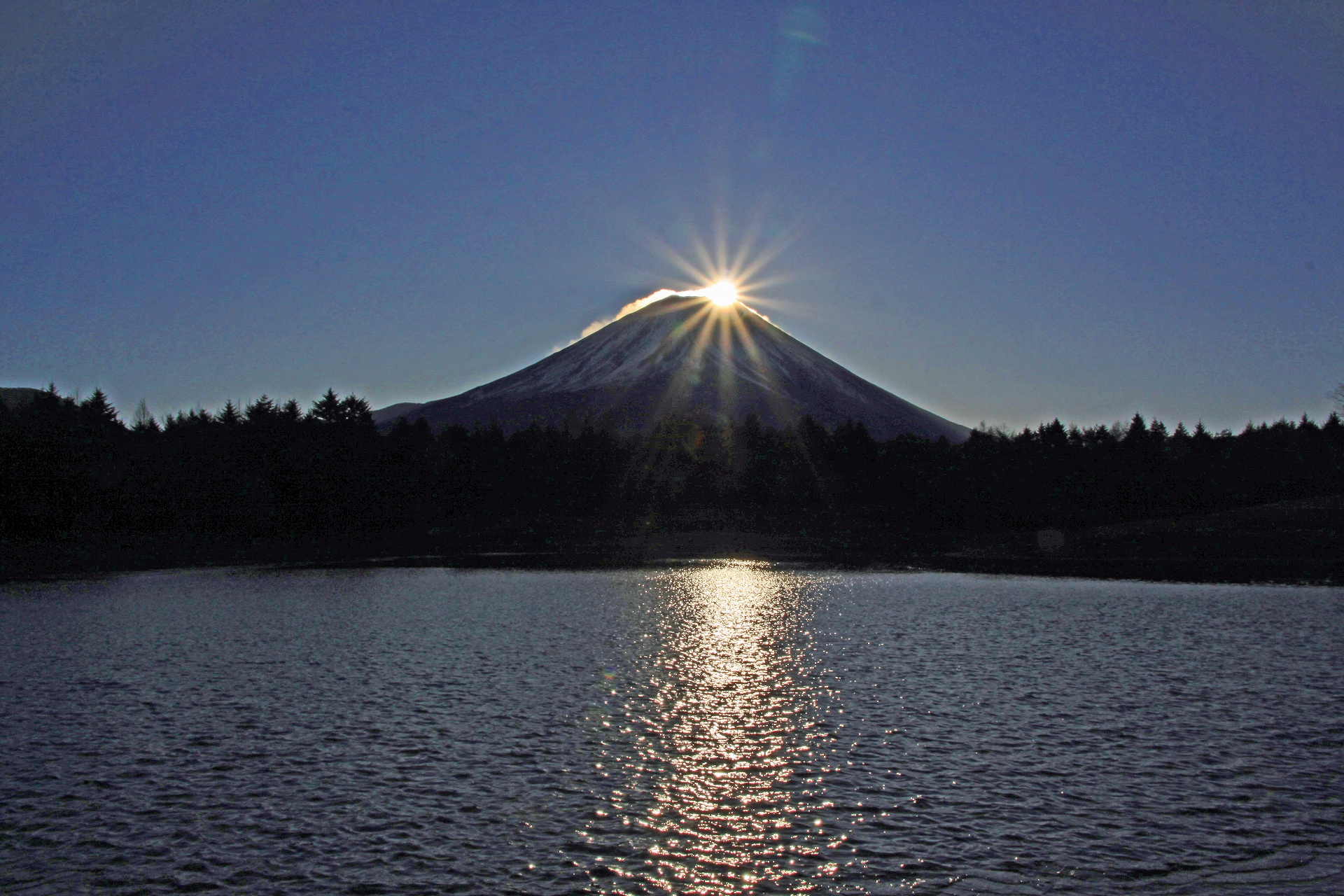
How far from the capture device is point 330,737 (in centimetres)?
2566

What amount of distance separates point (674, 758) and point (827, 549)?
110131mm

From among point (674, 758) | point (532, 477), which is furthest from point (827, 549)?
point (674, 758)

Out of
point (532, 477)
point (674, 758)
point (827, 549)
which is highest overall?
point (532, 477)

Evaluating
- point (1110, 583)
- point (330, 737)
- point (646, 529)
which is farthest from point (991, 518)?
point (330, 737)

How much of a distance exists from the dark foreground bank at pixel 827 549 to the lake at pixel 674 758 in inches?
1998

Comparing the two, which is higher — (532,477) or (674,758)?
(532,477)

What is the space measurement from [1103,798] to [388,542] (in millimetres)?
135528

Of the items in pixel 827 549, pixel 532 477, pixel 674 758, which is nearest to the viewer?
pixel 674 758

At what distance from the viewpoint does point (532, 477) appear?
188750 mm

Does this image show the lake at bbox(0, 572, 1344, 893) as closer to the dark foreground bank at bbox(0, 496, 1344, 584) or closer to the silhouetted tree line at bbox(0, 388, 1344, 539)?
the dark foreground bank at bbox(0, 496, 1344, 584)

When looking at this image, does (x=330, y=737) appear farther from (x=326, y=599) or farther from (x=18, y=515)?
(x=18, y=515)

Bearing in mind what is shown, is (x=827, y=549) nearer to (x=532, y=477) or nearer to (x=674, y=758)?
(x=532, y=477)

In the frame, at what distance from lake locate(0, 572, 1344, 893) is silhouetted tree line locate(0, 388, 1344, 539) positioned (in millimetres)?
86296

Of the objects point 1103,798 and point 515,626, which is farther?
point 515,626
